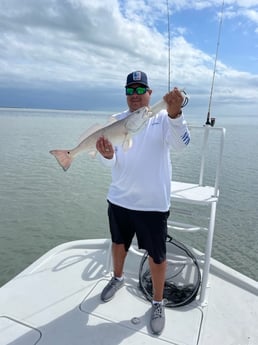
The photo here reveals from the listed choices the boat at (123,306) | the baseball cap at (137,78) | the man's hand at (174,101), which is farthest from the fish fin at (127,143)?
the boat at (123,306)

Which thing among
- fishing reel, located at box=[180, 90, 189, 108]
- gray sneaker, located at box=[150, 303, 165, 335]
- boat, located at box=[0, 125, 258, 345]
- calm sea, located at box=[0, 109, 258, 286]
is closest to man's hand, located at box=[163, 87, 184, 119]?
fishing reel, located at box=[180, 90, 189, 108]

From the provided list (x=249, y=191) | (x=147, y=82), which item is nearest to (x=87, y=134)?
(x=147, y=82)

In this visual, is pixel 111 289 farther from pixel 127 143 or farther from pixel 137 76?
pixel 137 76

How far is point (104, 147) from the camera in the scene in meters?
2.85

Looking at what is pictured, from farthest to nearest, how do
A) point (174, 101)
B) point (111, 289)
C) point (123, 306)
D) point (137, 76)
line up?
point (111, 289) → point (123, 306) → point (137, 76) → point (174, 101)

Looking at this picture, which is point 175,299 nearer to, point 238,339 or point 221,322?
point 221,322

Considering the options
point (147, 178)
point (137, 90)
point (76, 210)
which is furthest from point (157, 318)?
point (76, 210)

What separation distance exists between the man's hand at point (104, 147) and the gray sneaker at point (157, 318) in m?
1.58

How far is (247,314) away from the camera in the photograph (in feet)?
10.6

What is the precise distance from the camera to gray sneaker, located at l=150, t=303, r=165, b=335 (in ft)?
9.56

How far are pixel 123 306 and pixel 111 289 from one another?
236mm

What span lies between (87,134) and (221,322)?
2.28m

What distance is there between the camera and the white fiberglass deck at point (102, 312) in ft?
9.37

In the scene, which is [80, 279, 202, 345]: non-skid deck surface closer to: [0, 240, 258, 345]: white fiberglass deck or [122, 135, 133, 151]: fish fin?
[0, 240, 258, 345]: white fiberglass deck
